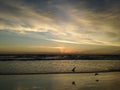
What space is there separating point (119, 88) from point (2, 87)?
29.2 feet

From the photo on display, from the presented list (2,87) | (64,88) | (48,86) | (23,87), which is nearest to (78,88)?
(64,88)

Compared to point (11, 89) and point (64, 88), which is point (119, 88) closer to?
point (64, 88)

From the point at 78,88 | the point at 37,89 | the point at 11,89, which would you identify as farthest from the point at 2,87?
the point at 78,88

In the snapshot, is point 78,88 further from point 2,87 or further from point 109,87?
point 2,87

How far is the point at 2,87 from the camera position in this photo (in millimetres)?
18078

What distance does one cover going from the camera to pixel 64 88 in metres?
18.5

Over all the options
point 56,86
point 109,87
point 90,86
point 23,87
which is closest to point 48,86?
point 56,86

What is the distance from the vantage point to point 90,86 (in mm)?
19375

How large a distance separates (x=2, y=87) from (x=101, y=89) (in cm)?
744

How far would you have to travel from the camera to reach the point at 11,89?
57.4ft

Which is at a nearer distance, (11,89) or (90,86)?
(11,89)

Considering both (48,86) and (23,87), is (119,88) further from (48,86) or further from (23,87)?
(23,87)

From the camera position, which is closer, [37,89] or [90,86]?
[37,89]

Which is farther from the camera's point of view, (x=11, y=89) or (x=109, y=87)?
(x=109, y=87)
